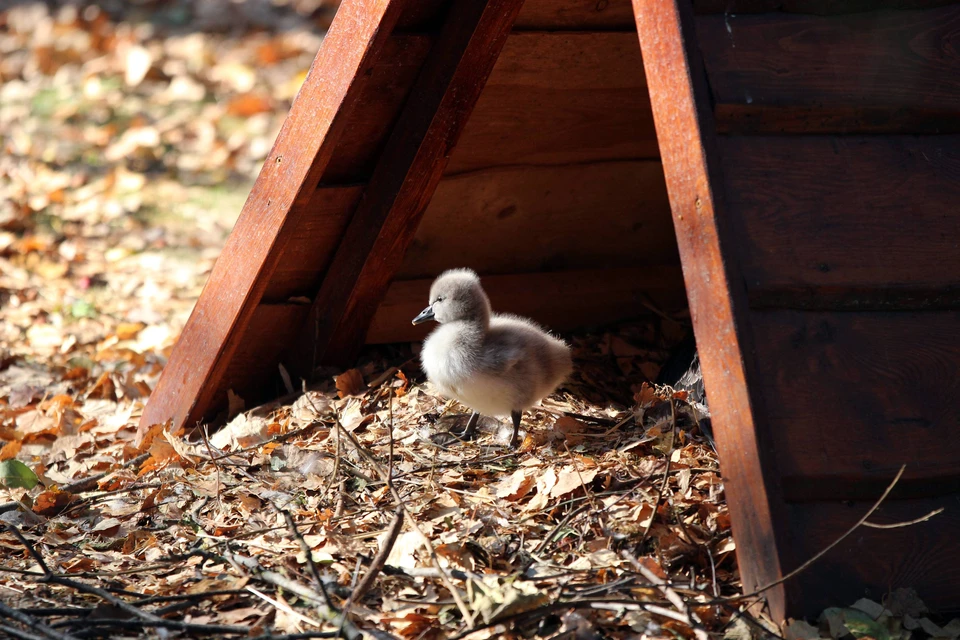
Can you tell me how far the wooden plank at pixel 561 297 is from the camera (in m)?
4.59

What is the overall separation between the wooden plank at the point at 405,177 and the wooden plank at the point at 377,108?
0.04 meters

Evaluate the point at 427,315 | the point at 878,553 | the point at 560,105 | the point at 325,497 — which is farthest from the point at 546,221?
the point at 878,553

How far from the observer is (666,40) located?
2.69 m

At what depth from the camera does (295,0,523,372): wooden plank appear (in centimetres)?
362

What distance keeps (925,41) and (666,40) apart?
0.83 m

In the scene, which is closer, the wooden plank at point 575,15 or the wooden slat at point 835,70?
the wooden slat at point 835,70

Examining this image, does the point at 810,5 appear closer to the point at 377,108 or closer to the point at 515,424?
the point at 377,108

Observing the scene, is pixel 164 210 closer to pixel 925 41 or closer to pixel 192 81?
pixel 192 81

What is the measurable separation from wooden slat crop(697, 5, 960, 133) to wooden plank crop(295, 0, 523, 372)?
109cm

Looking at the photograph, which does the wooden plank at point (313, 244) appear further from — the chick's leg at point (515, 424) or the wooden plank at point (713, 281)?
the wooden plank at point (713, 281)

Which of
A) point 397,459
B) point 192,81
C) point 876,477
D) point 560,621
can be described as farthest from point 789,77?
point 192,81

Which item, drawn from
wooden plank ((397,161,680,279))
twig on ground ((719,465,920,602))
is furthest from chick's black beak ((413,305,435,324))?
twig on ground ((719,465,920,602))

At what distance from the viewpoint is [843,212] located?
2.71 m

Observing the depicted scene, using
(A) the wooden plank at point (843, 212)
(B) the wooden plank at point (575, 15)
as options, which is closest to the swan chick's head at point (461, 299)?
(B) the wooden plank at point (575, 15)
